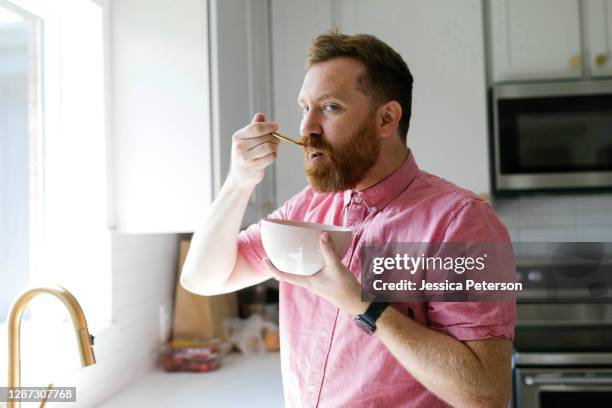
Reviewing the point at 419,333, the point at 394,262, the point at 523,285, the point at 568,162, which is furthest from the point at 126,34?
the point at 523,285

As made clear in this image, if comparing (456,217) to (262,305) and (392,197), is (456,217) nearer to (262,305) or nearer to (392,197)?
(392,197)

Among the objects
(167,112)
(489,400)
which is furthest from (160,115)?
(489,400)

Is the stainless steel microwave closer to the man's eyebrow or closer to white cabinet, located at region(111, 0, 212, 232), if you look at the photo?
white cabinet, located at region(111, 0, 212, 232)

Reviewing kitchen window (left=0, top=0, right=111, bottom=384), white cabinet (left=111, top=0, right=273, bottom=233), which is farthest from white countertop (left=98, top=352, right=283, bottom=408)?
white cabinet (left=111, top=0, right=273, bottom=233)

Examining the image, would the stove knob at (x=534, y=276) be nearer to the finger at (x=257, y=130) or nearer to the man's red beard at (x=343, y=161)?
the man's red beard at (x=343, y=161)

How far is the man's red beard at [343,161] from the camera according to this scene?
936 mm

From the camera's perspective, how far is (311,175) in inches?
37.1

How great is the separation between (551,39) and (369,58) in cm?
136

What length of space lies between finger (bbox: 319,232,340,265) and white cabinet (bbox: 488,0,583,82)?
157 centimetres

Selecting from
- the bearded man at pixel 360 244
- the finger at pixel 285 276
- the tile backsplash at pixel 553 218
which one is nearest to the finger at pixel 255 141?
the bearded man at pixel 360 244

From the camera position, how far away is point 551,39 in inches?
80.4

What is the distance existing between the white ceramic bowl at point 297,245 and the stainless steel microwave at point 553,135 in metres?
1.43

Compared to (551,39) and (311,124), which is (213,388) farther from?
(551,39)

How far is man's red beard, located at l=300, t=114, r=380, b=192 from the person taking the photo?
0.94 meters
